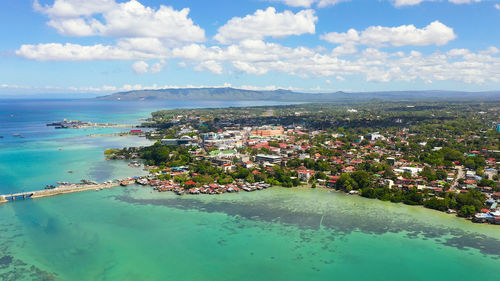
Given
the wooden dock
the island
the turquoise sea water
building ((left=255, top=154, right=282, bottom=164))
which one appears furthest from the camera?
building ((left=255, top=154, right=282, bottom=164))

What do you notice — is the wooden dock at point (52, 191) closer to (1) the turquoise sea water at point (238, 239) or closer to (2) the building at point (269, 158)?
(1) the turquoise sea water at point (238, 239)

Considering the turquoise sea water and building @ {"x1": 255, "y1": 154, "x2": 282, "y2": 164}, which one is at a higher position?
building @ {"x1": 255, "y1": 154, "x2": 282, "y2": 164}

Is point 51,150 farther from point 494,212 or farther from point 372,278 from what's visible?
point 494,212

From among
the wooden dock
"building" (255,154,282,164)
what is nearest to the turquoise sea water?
the wooden dock

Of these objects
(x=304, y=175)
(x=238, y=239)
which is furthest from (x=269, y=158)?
(x=238, y=239)

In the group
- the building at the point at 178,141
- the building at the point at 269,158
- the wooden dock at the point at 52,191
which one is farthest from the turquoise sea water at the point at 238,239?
the building at the point at 178,141

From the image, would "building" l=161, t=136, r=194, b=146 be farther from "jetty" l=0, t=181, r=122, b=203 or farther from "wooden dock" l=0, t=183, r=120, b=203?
"wooden dock" l=0, t=183, r=120, b=203

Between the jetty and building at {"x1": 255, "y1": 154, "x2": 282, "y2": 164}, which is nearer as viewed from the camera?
the jetty

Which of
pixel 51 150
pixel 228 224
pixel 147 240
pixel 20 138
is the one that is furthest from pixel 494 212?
pixel 20 138
